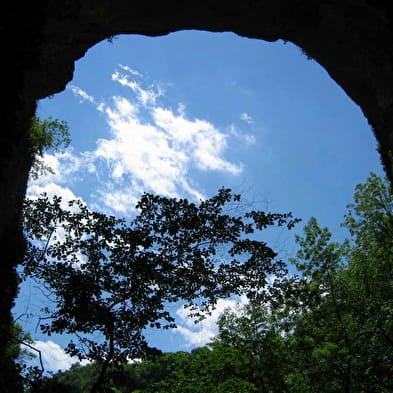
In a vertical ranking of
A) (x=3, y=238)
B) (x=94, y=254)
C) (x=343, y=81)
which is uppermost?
(x=343, y=81)

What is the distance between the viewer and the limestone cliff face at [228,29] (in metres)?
7.81

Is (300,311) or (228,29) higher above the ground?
(228,29)

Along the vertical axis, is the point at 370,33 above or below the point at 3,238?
above

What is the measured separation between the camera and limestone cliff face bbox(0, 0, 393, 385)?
25.6ft

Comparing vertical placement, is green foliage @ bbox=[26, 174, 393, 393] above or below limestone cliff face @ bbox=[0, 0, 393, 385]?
below

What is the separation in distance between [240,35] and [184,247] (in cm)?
815

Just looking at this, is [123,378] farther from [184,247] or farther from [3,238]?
[3,238]

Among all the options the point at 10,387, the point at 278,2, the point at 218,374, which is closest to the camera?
the point at 10,387

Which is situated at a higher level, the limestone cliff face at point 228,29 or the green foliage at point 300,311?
the limestone cliff face at point 228,29

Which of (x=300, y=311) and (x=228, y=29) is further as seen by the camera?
(x=300, y=311)

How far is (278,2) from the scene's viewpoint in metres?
10.1

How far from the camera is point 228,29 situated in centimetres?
1130

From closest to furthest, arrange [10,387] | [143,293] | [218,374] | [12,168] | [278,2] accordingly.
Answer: [10,387] < [143,293] < [12,168] < [278,2] < [218,374]

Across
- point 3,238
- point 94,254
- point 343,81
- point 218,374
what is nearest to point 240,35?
point 343,81
